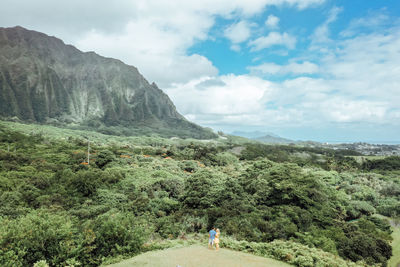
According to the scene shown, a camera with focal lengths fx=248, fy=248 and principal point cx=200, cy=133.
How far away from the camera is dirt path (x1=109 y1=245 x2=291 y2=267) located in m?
12.0

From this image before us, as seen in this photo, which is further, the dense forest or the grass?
the grass

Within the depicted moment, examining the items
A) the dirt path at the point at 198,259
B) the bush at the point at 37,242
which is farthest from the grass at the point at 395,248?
the bush at the point at 37,242

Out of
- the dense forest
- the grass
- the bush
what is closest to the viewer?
the bush

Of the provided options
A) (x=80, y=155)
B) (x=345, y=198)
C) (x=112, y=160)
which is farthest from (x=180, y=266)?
(x=80, y=155)

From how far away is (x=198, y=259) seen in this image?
12.4 meters

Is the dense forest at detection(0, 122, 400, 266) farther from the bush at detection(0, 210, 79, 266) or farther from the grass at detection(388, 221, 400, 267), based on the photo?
the grass at detection(388, 221, 400, 267)

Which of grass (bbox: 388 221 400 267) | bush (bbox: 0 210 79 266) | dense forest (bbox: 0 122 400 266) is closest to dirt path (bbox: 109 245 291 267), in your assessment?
dense forest (bbox: 0 122 400 266)

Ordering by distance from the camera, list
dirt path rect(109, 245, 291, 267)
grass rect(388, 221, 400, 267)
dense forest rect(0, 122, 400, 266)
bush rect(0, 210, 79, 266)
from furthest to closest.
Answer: grass rect(388, 221, 400, 267)
dense forest rect(0, 122, 400, 266)
dirt path rect(109, 245, 291, 267)
bush rect(0, 210, 79, 266)

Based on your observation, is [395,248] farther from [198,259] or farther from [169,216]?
[198,259]

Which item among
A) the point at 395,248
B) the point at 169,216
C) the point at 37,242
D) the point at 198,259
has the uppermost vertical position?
A: the point at 37,242

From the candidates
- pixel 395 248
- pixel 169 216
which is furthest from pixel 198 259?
pixel 395 248

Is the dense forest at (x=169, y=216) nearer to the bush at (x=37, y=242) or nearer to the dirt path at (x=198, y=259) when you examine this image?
the bush at (x=37, y=242)

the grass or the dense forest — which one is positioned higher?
the dense forest

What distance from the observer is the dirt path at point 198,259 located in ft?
39.3
